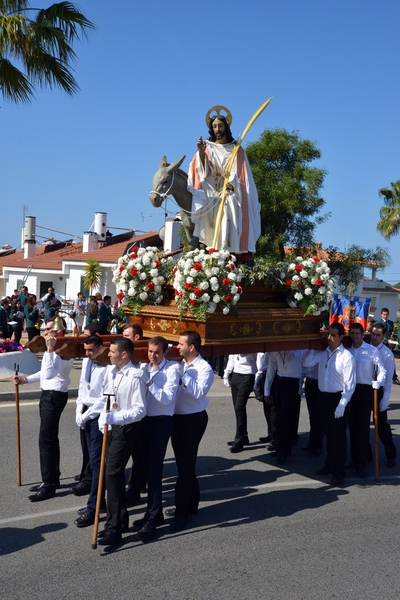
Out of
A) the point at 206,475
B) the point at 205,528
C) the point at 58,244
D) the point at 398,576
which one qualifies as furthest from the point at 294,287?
the point at 58,244

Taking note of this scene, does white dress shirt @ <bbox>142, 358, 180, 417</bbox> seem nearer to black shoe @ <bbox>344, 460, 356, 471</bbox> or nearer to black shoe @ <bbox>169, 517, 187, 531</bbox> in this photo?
black shoe @ <bbox>169, 517, 187, 531</bbox>

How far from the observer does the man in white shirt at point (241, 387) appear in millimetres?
8883

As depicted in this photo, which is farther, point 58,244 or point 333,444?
point 58,244

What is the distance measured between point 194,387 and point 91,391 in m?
1.08

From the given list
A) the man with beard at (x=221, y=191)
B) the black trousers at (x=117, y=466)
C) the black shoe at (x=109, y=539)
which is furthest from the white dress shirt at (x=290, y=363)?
the black shoe at (x=109, y=539)

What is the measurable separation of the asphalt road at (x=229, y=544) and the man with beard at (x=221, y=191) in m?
2.84

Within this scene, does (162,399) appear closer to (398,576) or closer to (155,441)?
(155,441)

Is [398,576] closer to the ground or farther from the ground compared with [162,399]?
closer to the ground

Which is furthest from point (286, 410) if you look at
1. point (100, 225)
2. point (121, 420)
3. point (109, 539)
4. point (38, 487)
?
point (100, 225)

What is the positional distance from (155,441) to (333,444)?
2.65 metres

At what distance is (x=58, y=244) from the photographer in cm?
4253

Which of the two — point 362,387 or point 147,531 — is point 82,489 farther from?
point 362,387

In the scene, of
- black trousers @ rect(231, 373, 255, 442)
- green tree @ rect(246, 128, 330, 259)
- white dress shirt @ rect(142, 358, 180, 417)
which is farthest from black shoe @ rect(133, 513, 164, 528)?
green tree @ rect(246, 128, 330, 259)

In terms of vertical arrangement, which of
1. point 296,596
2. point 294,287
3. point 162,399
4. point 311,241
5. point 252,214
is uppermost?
point 311,241
